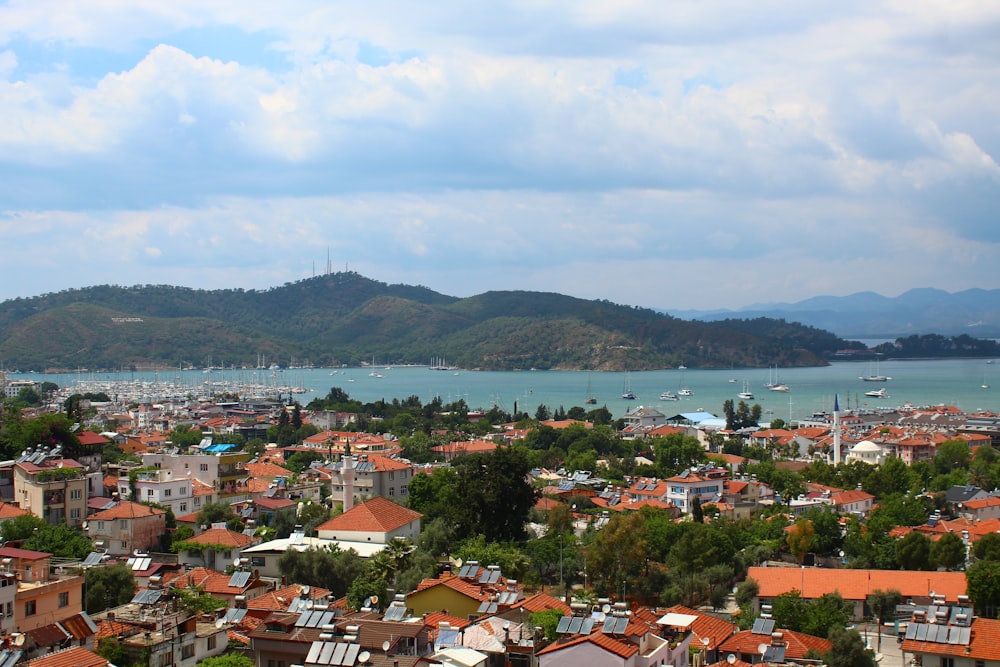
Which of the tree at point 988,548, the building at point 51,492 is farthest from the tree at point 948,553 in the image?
the building at point 51,492

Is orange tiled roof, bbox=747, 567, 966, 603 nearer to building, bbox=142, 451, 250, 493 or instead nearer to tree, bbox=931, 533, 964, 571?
tree, bbox=931, 533, 964, 571

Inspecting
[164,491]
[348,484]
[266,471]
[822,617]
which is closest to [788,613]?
[822,617]

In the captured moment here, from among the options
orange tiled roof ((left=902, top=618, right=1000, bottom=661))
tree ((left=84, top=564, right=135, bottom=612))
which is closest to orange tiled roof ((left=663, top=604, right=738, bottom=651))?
orange tiled roof ((left=902, top=618, right=1000, bottom=661))

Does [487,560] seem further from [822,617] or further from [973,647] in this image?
[973,647]

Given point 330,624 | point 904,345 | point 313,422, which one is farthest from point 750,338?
point 330,624

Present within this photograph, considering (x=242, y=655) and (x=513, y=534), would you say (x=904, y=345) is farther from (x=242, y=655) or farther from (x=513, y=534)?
(x=242, y=655)

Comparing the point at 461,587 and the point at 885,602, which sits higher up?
the point at 461,587
